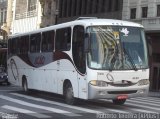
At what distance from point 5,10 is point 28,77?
54.9 meters

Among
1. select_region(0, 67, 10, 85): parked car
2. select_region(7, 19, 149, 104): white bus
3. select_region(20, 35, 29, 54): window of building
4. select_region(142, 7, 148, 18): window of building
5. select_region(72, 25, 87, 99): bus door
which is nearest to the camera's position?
select_region(7, 19, 149, 104): white bus

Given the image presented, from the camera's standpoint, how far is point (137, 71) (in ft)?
65.3

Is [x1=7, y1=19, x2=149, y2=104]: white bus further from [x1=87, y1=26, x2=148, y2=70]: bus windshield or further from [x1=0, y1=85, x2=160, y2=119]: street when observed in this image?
[x1=0, y1=85, x2=160, y2=119]: street

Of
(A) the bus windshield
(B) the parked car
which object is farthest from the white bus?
(B) the parked car

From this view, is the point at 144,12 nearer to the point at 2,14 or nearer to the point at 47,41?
the point at 47,41

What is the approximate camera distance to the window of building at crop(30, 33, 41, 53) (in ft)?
83.7

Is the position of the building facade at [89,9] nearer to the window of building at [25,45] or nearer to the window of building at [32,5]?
the window of building at [32,5]

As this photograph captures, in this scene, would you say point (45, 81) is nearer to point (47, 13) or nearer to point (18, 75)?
point (18, 75)

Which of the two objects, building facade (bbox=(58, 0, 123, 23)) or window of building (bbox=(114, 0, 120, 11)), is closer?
window of building (bbox=(114, 0, 120, 11))

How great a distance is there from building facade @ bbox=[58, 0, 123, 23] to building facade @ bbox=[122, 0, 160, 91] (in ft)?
9.41

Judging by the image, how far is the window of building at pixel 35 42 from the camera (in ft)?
83.7

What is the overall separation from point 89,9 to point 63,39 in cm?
3370

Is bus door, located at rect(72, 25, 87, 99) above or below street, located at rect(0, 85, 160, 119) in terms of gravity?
above

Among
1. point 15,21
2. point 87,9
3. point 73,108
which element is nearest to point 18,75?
point 73,108
